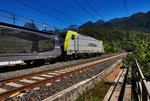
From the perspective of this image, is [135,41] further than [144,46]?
Yes

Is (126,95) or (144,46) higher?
(144,46)

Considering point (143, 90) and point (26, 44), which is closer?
point (143, 90)

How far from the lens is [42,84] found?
5.18 meters

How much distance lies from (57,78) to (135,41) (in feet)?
14.0

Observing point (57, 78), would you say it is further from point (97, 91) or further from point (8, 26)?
point (8, 26)

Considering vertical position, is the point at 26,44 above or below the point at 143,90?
above

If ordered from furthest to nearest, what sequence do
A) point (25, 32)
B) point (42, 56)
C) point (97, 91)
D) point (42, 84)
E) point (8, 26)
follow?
point (42, 56) → point (25, 32) → point (8, 26) → point (42, 84) → point (97, 91)

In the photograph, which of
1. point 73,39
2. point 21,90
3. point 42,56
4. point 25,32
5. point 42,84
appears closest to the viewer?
point 21,90

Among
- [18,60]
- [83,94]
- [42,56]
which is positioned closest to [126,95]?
[83,94]

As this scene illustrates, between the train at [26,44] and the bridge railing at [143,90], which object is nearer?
the bridge railing at [143,90]

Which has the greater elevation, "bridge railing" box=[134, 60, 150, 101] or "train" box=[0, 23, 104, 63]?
"train" box=[0, 23, 104, 63]

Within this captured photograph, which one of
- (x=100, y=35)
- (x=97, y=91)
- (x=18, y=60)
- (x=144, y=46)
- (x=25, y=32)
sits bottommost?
(x=97, y=91)

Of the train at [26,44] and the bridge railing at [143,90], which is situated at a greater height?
the train at [26,44]

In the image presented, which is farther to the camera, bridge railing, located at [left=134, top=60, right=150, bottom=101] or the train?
the train
